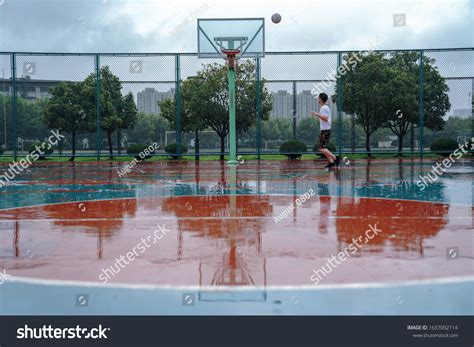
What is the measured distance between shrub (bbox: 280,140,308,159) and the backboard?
5.24 m

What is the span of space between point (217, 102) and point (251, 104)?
1.50 meters

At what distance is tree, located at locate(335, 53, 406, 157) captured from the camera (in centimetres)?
2397

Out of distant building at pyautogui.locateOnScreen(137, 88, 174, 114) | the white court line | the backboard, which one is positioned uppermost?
the backboard

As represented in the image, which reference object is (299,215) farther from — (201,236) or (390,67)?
(390,67)

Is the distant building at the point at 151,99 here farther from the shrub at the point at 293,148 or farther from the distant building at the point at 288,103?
the shrub at the point at 293,148

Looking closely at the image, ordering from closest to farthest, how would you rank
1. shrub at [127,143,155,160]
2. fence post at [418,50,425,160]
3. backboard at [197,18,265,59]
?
backboard at [197,18,265,59], fence post at [418,50,425,160], shrub at [127,143,155,160]

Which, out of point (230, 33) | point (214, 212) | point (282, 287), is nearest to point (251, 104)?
point (230, 33)

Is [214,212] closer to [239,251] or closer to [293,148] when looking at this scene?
[239,251]

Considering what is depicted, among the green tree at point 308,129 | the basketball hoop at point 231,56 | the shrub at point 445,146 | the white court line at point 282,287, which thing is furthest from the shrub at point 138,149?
the white court line at point 282,287

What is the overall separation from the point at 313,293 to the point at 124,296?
4.59 feet

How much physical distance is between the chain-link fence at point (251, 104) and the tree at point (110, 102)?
0.04m

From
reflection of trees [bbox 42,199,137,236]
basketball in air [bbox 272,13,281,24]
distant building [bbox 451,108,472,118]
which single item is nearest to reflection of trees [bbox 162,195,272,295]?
reflection of trees [bbox 42,199,137,236]

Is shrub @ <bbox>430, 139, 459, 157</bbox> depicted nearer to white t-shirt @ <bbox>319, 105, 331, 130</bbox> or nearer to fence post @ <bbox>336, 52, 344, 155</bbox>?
fence post @ <bbox>336, 52, 344, 155</bbox>

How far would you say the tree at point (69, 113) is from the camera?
2362 centimetres
